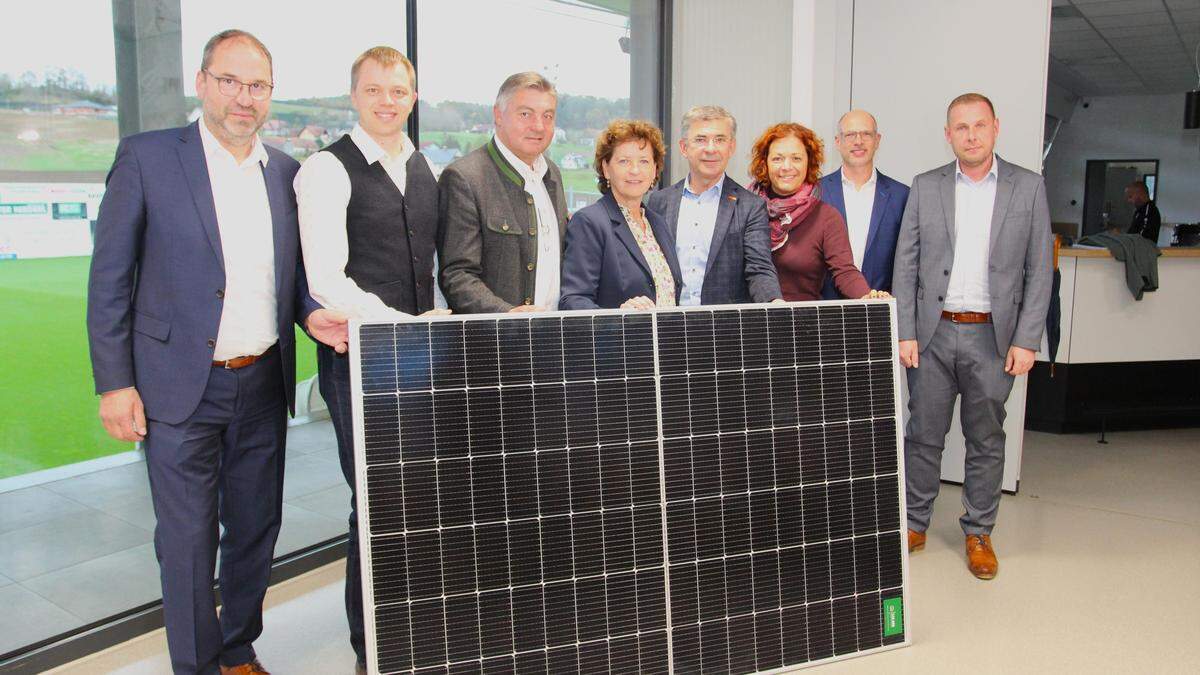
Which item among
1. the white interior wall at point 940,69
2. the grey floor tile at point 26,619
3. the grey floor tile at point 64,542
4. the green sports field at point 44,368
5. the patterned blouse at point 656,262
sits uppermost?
the white interior wall at point 940,69

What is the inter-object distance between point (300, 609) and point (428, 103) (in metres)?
2.10

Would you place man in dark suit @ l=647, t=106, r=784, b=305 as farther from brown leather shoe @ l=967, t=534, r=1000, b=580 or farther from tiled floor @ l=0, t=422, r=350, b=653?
tiled floor @ l=0, t=422, r=350, b=653

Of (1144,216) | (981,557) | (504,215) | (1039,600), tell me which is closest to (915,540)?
(981,557)

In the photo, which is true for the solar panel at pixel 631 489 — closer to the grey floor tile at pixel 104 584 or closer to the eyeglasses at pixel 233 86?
the eyeglasses at pixel 233 86

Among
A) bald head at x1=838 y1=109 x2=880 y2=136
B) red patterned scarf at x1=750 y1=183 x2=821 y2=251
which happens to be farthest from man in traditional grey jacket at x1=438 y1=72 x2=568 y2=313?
bald head at x1=838 y1=109 x2=880 y2=136

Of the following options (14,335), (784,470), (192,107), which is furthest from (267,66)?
(784,470)

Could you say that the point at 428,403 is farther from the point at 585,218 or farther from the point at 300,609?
the point at 300,609

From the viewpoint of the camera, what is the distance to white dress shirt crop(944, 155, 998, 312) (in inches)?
139

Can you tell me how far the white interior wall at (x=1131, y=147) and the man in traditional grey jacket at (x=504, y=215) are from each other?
14204mm

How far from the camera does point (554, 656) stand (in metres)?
2.42

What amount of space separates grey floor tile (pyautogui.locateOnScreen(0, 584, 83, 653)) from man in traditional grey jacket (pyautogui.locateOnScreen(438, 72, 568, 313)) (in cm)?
165

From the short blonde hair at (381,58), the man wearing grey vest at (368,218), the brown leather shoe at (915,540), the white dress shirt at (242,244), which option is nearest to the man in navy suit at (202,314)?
the white dress shirt at (242,244)

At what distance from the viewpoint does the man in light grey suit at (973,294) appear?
3475mm

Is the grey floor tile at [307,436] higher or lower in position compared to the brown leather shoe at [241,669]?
higher
